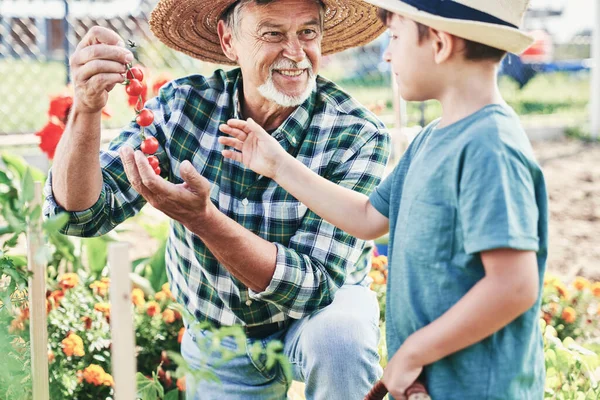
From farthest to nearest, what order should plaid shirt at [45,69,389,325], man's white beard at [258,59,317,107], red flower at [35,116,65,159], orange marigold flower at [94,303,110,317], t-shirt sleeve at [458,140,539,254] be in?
red flower at [35,116,65,159]
orange marigold flower at [94,303,110,317]
man's white beard at [258,59,317,107]
plaid shirt at [45,69,389,325]
t-shirt sleeve at [458,140,539,254]

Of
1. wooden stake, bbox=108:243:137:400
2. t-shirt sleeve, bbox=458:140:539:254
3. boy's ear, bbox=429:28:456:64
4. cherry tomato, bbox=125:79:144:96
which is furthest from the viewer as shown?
cherry tomato, bbox=125:79:144:96

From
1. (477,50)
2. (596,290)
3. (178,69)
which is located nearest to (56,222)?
(477,50)

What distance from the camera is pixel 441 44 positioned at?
1.44m

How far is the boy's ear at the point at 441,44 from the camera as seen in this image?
4.68ft

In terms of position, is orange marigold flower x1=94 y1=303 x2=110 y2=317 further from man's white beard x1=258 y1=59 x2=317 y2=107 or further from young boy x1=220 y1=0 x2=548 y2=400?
young boy x1=220 y1=0 x2=548 y2=400

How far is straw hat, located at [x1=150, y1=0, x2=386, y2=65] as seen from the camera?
8.05 feet

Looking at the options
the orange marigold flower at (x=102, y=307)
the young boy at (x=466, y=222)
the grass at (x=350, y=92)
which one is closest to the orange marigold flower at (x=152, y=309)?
the orange marigold flower at (x=102, y=307)

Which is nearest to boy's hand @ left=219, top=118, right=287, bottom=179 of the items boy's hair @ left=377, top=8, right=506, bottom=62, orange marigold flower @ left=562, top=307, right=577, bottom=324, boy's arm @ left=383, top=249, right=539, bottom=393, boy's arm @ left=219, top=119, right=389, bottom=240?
boy's arm @ left=219, top=119, right=389, bottom=240

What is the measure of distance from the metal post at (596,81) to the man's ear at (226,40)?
697 cm

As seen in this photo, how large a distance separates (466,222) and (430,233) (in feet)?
0.36

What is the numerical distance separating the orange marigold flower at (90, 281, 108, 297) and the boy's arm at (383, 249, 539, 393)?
1785mm

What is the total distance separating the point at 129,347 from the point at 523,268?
67cm

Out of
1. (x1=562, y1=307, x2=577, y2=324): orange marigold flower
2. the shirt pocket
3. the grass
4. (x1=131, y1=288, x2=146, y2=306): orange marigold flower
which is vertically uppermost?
the shirt pocket

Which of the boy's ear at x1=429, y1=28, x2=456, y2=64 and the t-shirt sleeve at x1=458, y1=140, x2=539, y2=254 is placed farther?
the boy's ear at x1=429, y1=28, x2=456, y2=64
